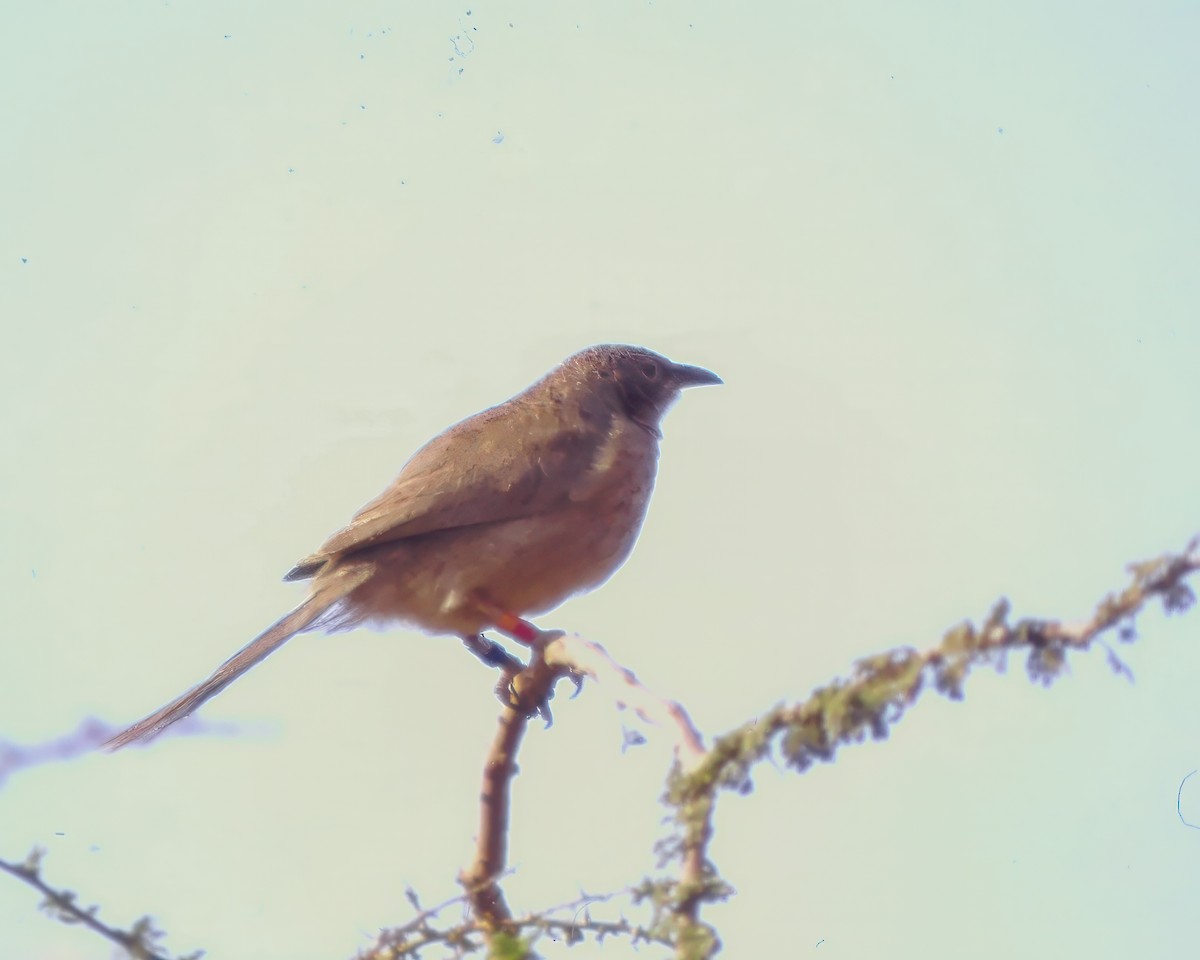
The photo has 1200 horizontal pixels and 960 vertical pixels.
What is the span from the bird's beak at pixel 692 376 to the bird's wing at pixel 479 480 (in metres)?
0.94

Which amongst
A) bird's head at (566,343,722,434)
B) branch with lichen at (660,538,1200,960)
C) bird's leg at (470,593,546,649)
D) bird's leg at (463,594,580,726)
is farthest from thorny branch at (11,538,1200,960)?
bird's head at (566,343,722,434)

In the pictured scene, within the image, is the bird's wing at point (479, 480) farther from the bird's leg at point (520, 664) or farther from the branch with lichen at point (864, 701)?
the branch with lichen at point (864, 701)

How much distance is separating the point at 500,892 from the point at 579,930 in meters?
0.73

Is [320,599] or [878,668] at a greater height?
[320,599]

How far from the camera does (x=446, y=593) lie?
5.58m

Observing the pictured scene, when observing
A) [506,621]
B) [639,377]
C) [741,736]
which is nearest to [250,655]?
[506,621]

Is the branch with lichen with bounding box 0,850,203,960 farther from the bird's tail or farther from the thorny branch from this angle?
the bird's tail

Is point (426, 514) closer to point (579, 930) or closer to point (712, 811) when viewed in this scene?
point (579, 930)

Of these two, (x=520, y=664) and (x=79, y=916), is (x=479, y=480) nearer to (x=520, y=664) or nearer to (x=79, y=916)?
(x=520, y=664)

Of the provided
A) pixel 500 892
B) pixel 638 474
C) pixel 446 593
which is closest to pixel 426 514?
pixel 446 593

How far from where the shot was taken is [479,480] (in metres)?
5.82

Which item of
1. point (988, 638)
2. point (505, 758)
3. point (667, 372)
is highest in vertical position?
point (667, 372)

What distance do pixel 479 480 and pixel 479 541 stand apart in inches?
12.6

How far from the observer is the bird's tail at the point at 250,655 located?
5109 millimetres
